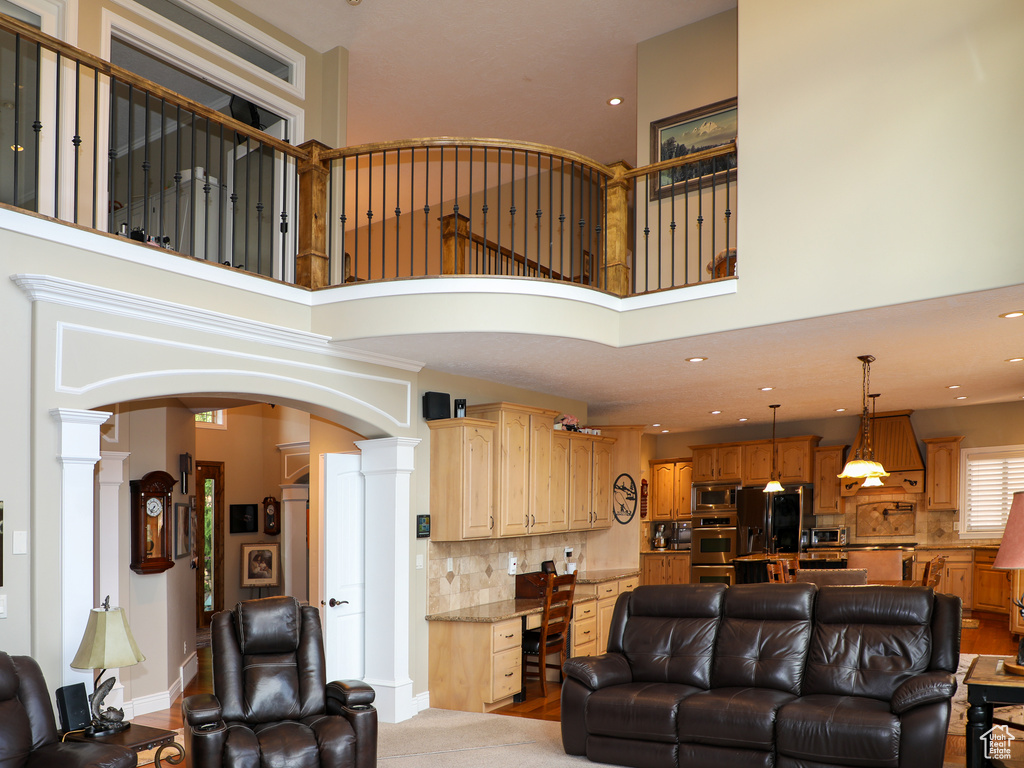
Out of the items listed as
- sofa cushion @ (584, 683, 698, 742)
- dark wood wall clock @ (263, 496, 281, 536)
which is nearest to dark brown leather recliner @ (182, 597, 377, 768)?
sofa cushion @ (584, 683, 698, 742)

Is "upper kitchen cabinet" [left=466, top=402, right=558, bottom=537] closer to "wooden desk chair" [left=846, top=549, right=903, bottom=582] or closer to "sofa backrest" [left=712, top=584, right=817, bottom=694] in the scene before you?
"sofa backrest" [left=712, top=584, right=817, bottom=694]

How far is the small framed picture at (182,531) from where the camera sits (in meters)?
7.72

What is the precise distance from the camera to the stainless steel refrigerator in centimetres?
1201

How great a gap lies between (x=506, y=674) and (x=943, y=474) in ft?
24.4

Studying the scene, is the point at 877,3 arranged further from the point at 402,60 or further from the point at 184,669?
the point at 184,669

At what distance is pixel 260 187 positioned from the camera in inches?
240

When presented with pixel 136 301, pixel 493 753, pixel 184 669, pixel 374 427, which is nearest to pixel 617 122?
pixel 374 427

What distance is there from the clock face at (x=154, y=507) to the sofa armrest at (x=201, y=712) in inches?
112

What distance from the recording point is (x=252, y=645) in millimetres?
5000

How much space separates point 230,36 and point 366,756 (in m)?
5.56

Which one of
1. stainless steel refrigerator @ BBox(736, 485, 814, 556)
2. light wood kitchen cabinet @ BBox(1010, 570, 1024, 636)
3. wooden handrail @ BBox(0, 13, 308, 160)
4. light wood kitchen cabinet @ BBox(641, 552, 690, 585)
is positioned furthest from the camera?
light wood kitchen cabinet @ BBox(641, 552, 690, 585)

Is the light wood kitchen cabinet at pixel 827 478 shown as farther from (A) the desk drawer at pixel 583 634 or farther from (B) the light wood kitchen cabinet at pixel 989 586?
(A) the desk drawer at pixel 583 634

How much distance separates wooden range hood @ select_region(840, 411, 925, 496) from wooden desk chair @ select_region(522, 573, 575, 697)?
231 inches

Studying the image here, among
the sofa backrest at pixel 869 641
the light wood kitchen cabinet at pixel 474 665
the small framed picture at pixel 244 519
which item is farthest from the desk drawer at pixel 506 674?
the small framed picture at pixel 244 519
